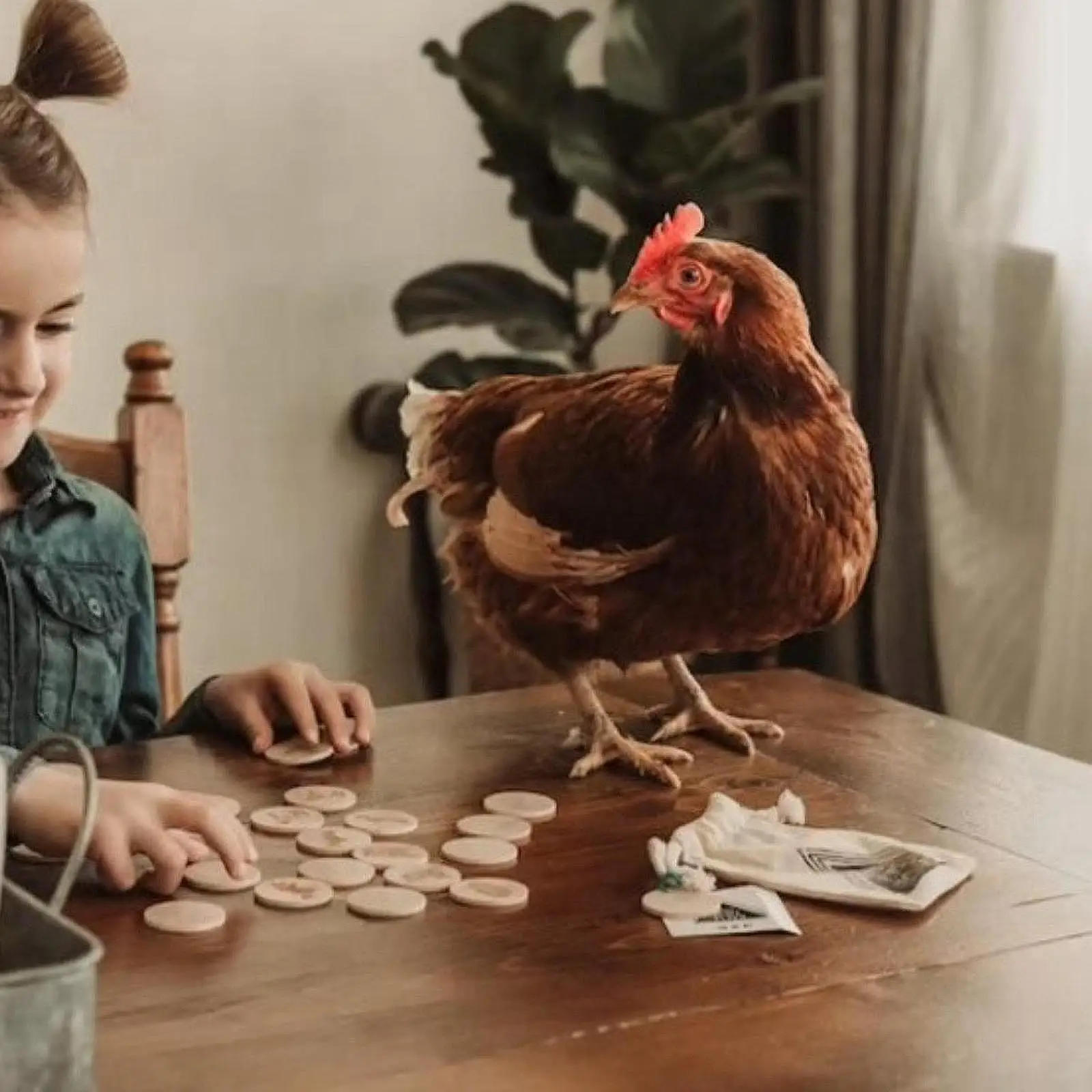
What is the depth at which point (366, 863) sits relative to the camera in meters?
1.09

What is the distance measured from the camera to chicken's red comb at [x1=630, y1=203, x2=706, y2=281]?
4.13 feet

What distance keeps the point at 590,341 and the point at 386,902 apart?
5.36ft

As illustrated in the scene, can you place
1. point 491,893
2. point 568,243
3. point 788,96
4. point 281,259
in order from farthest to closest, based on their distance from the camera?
point 281,259, point 568,243, point 788,96, point 491,893

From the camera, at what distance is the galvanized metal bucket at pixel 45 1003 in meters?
0.71

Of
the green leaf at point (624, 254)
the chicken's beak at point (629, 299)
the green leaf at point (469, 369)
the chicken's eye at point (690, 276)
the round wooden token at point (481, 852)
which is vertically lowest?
the round wooden token at point (481, 852)

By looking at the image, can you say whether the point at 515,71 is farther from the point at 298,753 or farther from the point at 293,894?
the point at 293,894

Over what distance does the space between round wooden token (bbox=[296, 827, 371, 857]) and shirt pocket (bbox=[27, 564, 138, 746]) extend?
Result: 442 millimetres

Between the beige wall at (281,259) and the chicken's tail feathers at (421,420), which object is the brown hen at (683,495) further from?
the beige wall at (281,259)

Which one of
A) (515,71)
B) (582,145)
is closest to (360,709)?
(582,145)

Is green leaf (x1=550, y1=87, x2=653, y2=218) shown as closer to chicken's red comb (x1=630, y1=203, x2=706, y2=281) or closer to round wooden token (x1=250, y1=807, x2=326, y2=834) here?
chicken's red comb (x1=630, y1=203, x2=706, y2=281)

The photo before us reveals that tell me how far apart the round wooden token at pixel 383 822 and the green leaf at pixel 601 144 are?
54.5 inches

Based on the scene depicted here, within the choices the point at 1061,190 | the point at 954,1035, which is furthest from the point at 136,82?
the point at 954,1035

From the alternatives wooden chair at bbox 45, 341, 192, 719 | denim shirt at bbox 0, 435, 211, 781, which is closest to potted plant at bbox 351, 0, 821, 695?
wooden chair at bbox 45, 341, 192, 719

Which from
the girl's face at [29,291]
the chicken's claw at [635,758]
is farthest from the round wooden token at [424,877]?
the girl's face at [29,291]
